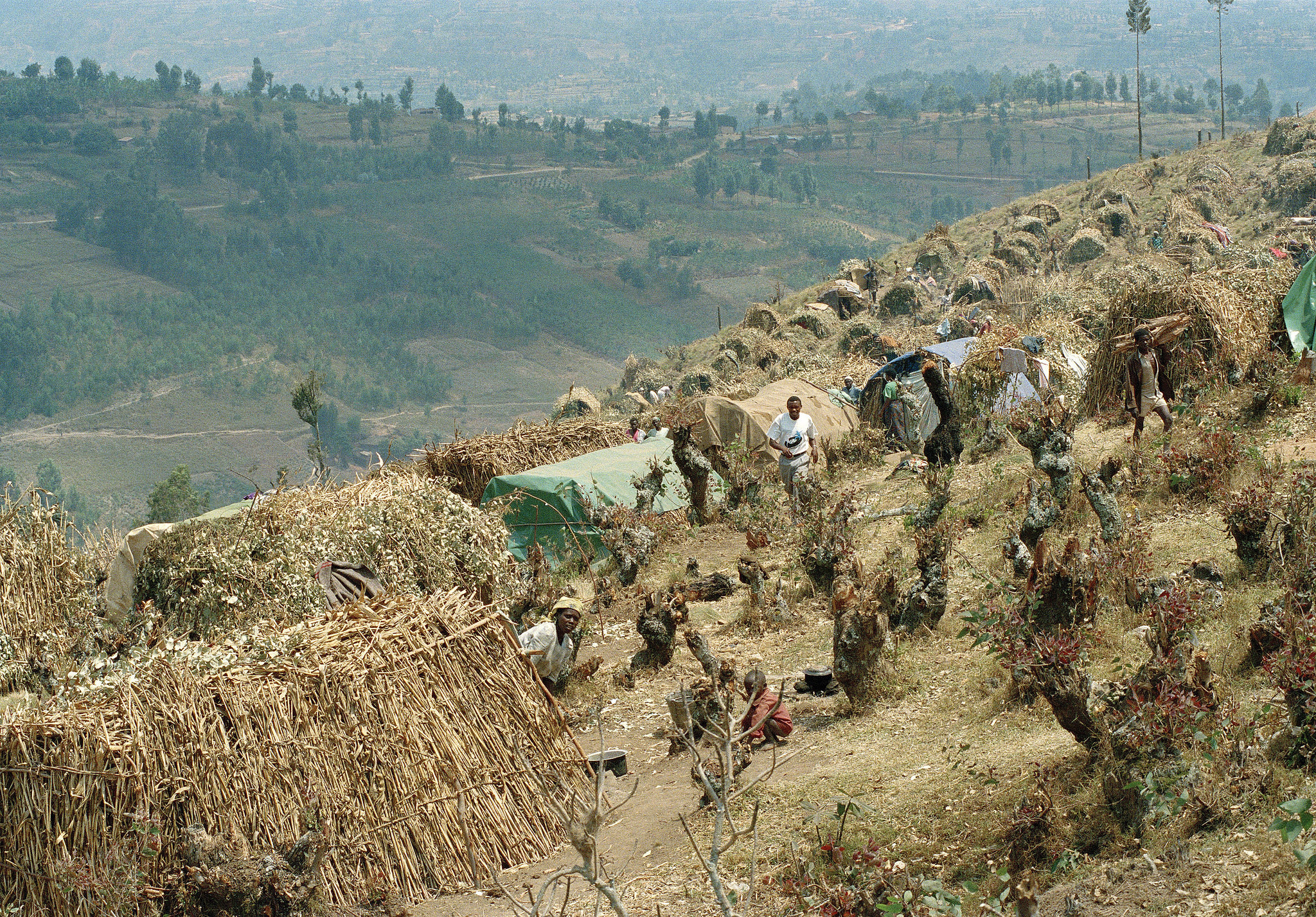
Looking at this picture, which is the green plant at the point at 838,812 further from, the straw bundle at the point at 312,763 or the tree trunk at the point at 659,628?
the tree trunk at the point at 659,628

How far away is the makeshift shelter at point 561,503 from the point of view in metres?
14.4

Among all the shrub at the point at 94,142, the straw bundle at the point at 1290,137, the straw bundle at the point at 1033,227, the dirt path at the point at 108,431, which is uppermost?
the shrub at the point at 94,142

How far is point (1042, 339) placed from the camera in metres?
17.3

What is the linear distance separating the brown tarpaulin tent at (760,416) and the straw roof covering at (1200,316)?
385cm

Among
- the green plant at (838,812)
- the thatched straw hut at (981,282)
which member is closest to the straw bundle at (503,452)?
the green plant at (838,812)

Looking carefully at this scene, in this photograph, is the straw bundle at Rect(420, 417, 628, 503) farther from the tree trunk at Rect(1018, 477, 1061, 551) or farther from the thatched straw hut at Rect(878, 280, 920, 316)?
the thatched straw hut at Rect(878, 280, 920, 316)

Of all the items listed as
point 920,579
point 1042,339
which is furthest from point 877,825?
point 1042,339

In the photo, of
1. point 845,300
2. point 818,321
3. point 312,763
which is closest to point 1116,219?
point 845,300

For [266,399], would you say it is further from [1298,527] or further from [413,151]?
[1298,527]

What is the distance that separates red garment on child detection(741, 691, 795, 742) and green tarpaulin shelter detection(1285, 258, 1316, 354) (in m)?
8.69

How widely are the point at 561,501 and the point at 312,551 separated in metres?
3.59

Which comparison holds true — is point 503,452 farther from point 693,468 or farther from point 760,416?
point 760,416

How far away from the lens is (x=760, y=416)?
17.0 metres

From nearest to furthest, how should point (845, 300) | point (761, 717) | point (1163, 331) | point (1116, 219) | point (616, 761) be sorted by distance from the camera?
point (761, 717), point (616, 761), point (1163, 331), point (1116, 219), point (845, 300)
